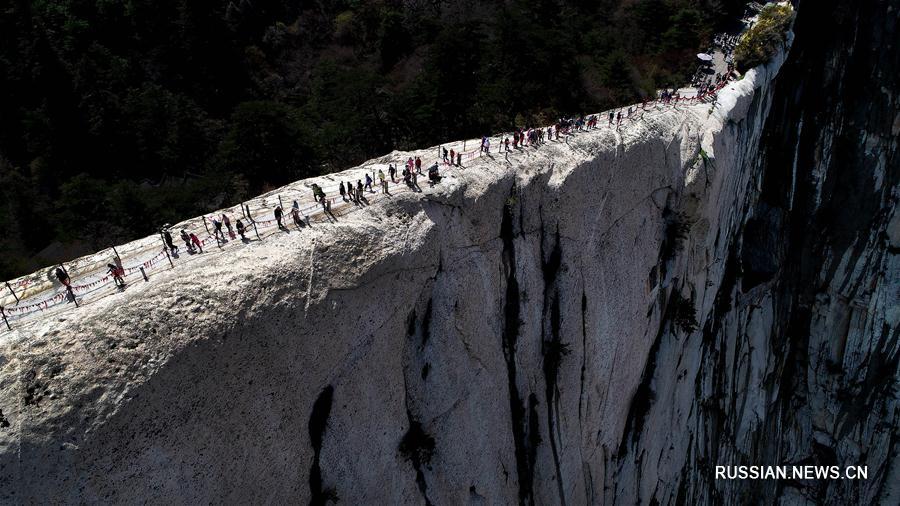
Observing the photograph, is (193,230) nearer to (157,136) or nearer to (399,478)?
(399,478)

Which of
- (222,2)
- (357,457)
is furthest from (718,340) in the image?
(222,2)

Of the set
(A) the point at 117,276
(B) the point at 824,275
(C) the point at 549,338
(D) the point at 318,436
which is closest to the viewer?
(A) the point at 117,276

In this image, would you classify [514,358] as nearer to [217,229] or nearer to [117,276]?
[217,229]

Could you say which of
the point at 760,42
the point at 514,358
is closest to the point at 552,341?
the point at 514,358

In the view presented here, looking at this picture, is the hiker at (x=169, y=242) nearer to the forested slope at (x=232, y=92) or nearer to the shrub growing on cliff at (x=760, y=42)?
the forested slope at (x=232, y=92)

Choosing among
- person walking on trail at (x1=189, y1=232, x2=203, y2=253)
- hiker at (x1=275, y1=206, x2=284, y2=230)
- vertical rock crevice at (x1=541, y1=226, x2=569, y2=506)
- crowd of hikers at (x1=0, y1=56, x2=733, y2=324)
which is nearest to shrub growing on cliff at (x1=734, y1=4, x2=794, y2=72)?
crowd of hikers at (x1=0, y1=56, x2=733, y2=324)

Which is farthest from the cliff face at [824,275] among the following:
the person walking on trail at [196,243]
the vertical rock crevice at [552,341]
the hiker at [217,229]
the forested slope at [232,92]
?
the person walking on trail at [196,243]
